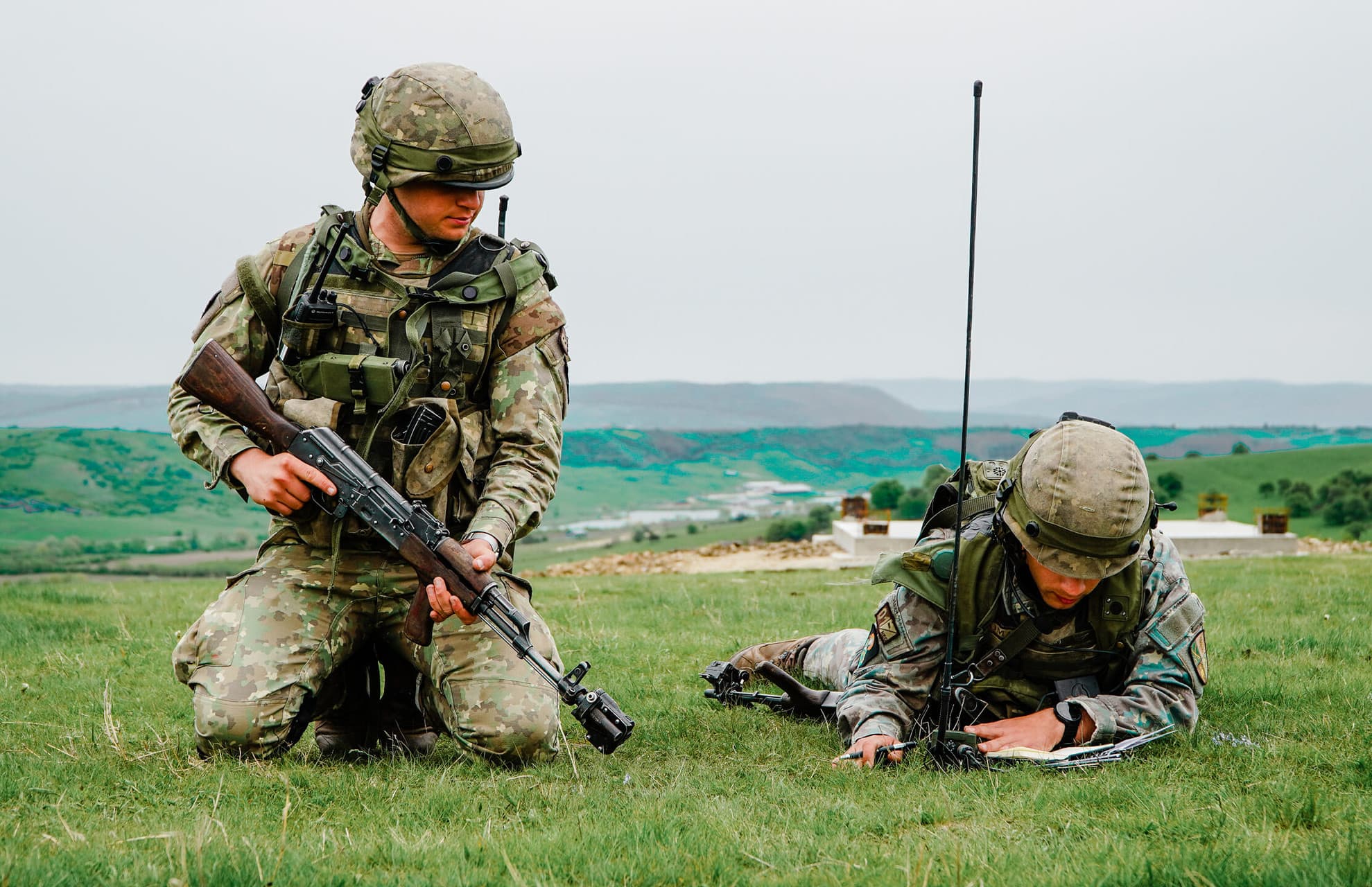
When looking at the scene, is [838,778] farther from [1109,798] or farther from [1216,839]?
[1216,839]

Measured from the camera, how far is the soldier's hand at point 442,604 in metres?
4.64

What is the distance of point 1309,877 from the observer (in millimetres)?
3061

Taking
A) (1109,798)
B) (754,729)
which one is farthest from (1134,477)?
(754,729)

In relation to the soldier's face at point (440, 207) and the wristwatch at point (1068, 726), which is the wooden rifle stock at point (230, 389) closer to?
the soldier's face at point (440, 207)

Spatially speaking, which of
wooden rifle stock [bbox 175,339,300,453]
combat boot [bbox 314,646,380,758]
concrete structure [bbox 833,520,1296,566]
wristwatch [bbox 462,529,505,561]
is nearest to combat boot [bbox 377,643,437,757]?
combat boot [bbox 314,646,380,758]

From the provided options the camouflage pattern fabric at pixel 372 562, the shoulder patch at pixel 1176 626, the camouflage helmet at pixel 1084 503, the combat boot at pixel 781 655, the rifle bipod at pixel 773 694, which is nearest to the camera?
the camouflage helmet at pixel 1084 503

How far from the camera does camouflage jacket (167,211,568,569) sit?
5.08 metres

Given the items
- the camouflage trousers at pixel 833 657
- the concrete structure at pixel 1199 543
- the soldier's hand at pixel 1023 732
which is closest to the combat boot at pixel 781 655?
the camouflage trousers at pixel 833 657

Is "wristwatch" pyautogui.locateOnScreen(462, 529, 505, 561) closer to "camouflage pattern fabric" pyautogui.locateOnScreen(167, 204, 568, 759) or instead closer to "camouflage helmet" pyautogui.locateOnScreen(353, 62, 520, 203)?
"camouflage pattern fabric" pyautogui.locateOnScreen(167, 204, 568, 759)

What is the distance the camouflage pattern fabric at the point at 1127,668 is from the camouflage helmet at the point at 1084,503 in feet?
1.42

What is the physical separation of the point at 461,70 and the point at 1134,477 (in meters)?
3.24

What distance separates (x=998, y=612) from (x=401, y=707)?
2.71 meters

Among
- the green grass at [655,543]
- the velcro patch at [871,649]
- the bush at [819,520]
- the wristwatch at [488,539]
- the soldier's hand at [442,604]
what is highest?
the wristwatch at [488,539]

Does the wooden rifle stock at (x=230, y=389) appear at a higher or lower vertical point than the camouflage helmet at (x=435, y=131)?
lower
